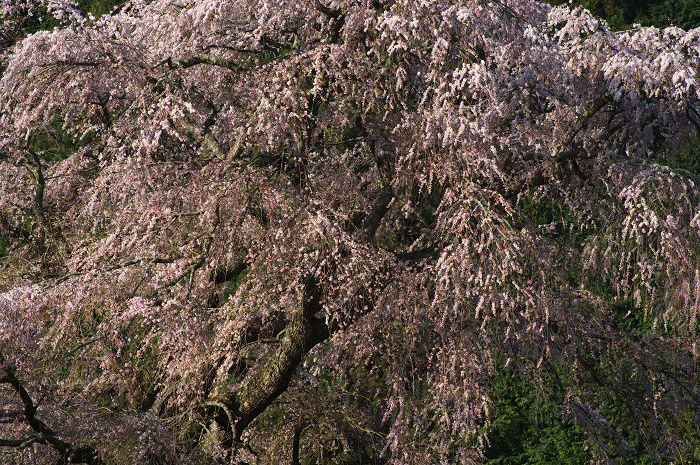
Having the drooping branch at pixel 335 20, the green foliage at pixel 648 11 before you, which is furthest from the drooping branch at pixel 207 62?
the green foliage at pixel 648 11

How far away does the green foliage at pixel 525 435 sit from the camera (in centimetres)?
814

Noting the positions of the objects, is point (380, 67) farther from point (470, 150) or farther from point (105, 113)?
point (105, 113)

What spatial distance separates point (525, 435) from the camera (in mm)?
8609

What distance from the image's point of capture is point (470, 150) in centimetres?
438

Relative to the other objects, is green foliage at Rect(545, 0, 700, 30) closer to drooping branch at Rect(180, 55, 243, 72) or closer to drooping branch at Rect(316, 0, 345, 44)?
drooping branch at Rect(316, 0, 345, 44)

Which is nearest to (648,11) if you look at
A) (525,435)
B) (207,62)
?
(525,435)

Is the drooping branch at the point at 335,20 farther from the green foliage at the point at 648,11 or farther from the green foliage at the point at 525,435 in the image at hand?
the green foliage at the point at 648,11

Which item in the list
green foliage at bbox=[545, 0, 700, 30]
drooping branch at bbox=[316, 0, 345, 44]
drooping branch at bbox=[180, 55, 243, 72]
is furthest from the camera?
green foliage at bbox=[545, 0, 700, 30]

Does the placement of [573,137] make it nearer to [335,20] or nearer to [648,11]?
[335,20]

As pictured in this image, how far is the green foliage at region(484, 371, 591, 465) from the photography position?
26.7ft

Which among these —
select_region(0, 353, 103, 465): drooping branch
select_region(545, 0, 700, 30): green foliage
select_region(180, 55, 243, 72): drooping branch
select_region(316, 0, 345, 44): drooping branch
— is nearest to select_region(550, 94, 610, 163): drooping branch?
select_region(316, 0, 345, 44): drooping branch

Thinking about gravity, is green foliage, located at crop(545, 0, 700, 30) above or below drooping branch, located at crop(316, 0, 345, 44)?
above

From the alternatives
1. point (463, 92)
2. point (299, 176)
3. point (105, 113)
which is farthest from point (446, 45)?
point (105, 113)

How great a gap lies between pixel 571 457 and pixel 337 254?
519 centimetres
